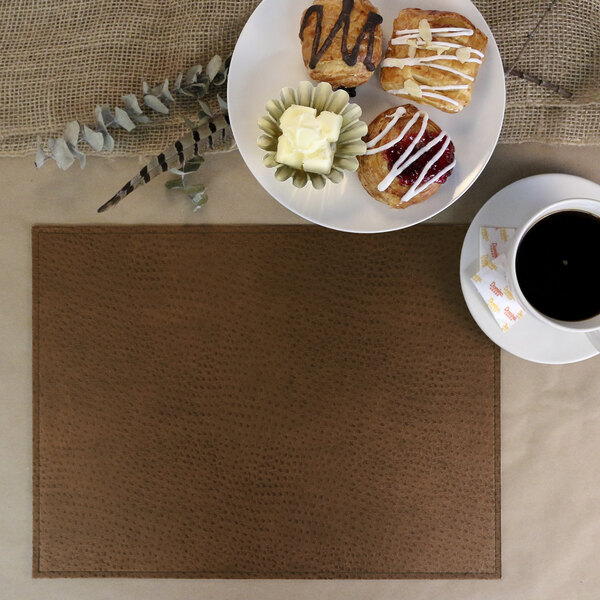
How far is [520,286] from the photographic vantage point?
644mm

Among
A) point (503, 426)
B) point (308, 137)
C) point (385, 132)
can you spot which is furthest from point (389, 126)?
point (503, 426)

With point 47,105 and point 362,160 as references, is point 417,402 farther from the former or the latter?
point 47,105

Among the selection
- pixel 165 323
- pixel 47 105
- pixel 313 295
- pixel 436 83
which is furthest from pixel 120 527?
pixel 436 83

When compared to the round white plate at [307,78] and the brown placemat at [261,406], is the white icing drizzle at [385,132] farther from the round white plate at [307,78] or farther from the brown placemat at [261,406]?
the brown placemat at [261,406]

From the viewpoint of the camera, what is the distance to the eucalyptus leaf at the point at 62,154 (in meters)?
0.72

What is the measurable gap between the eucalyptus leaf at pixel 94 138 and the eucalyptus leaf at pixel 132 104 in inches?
2.0

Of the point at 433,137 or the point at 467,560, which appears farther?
the point at 467,560

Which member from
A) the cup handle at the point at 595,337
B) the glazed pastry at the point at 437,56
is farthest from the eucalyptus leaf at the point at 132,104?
the cup handle at the point at 595,337

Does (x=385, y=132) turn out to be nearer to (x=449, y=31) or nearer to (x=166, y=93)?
(x=449, y=31)

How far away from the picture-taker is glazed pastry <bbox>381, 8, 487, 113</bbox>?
2.08 feet

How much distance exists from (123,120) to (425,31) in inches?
15.3

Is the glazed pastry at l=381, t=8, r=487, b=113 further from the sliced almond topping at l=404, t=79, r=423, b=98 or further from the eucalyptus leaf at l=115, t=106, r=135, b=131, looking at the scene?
the eucalyptus leaf at l=115, t=106, r=135, b=131

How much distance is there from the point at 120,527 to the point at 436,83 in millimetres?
725

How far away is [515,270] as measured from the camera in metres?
0.64
